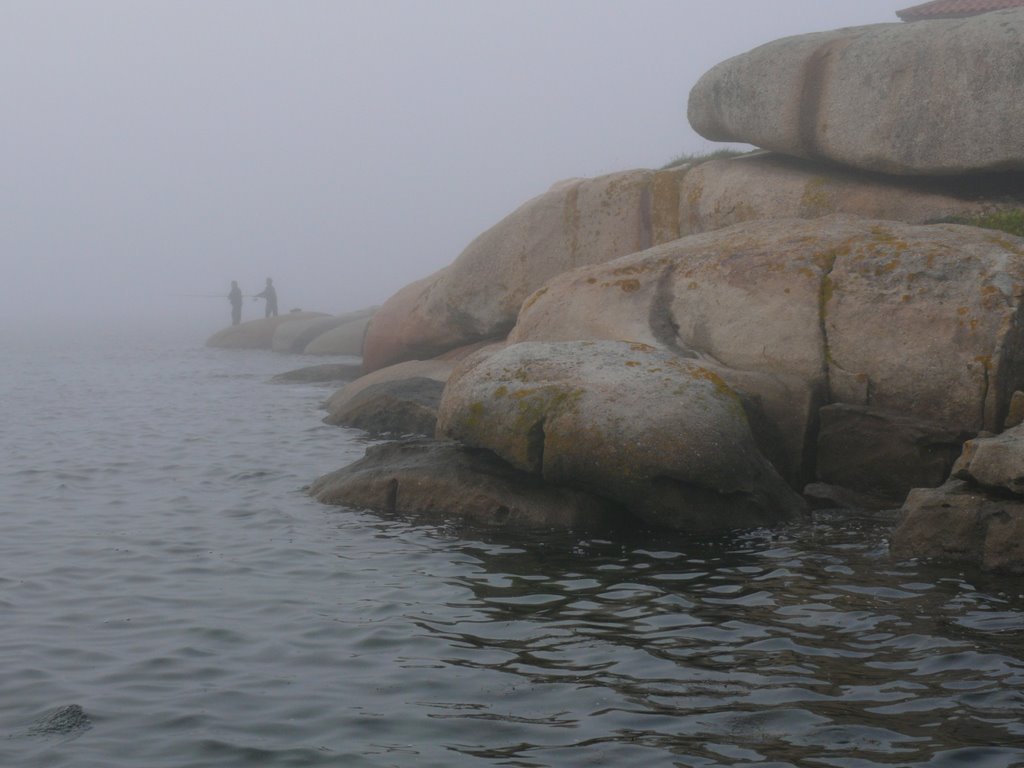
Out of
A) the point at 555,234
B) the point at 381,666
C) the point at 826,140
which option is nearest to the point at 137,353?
the point at 555,234

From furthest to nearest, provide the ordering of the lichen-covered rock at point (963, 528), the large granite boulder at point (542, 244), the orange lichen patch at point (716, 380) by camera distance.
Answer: the large granite boulder at point (542, 244) < the orange lichen patch at point (716, 380) < the lichen-covered rock at point (963, 528)

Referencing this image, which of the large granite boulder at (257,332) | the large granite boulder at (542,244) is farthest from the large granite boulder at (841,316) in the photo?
the large granite boulder at (257,332)

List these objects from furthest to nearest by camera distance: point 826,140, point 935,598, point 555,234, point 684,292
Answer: point 555,234 → point 826,140 → point 684,292 → point 935,598

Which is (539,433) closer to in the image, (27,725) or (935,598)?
(935,598)

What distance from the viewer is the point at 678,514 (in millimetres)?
11648

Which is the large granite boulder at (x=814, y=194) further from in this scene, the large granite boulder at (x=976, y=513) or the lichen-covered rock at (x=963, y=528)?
the lichen-covered rock at (x=963, y=528)

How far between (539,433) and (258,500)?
3.97 meters

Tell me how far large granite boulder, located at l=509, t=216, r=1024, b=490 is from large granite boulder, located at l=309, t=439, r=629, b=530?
2.62 meters

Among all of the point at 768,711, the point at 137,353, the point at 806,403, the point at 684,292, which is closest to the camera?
the point at 768,711

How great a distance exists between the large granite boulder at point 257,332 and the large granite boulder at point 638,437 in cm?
3646

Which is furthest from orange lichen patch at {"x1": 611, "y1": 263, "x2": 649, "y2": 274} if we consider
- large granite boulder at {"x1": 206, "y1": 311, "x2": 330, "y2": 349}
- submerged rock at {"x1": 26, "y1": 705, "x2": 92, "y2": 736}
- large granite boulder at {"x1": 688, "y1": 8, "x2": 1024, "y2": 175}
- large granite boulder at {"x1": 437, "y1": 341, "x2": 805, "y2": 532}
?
large granite boulder at {"x1": 206, "y1": 311, "x2": 330, "y2": 349}

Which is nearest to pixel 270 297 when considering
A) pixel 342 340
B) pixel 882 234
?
pixel 342 340

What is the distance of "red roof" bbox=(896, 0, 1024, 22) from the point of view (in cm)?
3044

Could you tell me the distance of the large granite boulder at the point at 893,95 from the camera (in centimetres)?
1712
